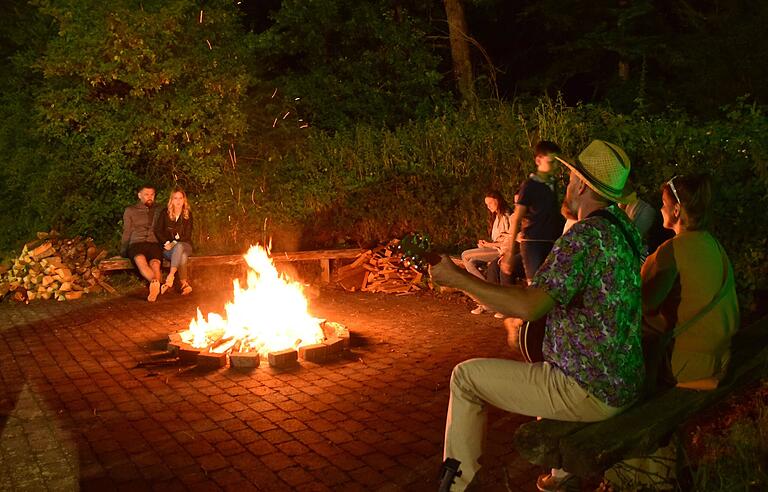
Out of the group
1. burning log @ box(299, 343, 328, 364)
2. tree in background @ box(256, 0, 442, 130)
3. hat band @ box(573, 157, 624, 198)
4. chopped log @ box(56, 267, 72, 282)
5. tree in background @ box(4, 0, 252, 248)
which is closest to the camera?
hat band @ box(573, 157, 624, 198)

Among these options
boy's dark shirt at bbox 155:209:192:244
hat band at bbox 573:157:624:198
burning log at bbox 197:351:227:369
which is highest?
hat band at bbox 573:157:624:198

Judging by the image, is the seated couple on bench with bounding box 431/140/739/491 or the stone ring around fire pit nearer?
the seated couple on bench with bounding box 431/140/739/491

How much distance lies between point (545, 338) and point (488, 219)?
24.9ft

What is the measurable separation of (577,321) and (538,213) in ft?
14.7

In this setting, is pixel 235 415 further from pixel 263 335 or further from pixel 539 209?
pixel 539 209

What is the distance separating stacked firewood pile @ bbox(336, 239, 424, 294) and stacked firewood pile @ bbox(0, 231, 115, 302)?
140 inches

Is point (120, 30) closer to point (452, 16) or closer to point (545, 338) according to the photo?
point (452, 16)

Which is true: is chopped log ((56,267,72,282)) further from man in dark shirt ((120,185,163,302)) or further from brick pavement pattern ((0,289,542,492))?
brick pavement pattern ((0,289,542,492))

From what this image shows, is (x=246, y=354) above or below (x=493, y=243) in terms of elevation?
below

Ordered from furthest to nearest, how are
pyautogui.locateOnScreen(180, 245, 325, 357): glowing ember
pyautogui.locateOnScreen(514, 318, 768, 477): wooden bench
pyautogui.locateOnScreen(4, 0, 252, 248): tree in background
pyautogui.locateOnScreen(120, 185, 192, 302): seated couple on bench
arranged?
1. pyautogui.locateOnScreen(4, 0, 252, 248): tree in background
2. pyautogui.locateOnScreen(120, 185, 192, 302): seated couple on bench
3. pyautogui.locateOnScreen(180, 245, 325, 357): glowing ember
4. pyautogui.locateOnScreen(514, 318, 768, 477): wooden bench

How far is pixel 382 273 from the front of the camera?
11156 millimetres

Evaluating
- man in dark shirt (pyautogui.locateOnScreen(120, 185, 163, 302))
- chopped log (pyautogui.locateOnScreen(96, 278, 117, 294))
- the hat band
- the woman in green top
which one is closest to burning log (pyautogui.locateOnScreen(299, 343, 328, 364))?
the woman in green top

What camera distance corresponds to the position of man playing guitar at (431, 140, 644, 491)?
10.9ft

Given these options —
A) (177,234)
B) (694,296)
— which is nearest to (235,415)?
(694,296)
